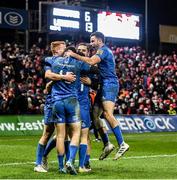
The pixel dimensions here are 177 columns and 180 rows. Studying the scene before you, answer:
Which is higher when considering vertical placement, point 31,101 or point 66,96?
point 66,96

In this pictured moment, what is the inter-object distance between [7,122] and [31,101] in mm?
2477

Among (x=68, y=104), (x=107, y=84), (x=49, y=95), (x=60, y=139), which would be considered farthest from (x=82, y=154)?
(x=107, y=84)

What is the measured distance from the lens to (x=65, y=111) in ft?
34.2

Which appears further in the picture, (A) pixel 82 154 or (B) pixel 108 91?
(B) pixel 108 91

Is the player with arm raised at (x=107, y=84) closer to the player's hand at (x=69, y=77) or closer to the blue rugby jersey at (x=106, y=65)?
the blue rugby jersey at (x=106, y=65)

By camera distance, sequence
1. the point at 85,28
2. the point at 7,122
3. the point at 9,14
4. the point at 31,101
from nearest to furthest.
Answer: the point at 7,122, the point at 31,101, the point at 9,14, the point at 85,28

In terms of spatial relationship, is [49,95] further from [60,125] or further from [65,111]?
[60,125]

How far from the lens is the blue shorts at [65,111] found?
10.4 meters

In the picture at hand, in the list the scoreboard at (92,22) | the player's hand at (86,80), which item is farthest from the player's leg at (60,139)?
the scoreboard at (92,22)

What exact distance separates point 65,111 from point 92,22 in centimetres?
2652

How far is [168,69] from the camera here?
120 ft

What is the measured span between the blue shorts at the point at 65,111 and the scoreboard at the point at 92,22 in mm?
23961

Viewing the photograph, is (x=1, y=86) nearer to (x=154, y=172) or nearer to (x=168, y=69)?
(x=168, y=69)

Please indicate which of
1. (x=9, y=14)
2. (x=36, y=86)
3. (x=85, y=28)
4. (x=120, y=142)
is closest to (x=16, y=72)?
(x=36, y=86)
